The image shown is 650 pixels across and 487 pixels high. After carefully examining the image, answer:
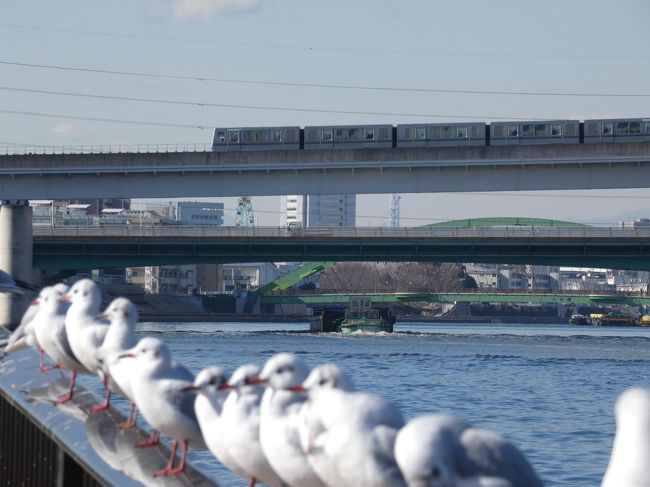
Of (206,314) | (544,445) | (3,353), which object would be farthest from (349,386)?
(206,314)

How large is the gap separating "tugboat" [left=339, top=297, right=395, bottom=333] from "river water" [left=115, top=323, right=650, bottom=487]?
32.5 feet

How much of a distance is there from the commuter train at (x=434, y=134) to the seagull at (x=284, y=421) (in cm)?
5881

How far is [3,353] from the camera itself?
34.8 ft

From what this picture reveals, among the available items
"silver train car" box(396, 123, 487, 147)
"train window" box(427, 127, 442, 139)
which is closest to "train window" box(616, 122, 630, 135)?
"silver train car" box(396, 123, 487, 147)

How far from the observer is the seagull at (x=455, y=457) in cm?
511

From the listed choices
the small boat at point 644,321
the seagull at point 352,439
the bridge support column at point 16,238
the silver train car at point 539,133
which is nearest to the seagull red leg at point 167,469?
the seagull at point 352,439

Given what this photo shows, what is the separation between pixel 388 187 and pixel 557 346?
528 inches

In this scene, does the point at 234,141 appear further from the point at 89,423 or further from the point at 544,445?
the point at 89,423

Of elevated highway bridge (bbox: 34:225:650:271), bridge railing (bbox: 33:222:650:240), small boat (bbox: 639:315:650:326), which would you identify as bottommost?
small boat (bbox: 639:315:650:326)

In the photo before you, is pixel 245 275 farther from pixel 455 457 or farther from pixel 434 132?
pixel 455 457

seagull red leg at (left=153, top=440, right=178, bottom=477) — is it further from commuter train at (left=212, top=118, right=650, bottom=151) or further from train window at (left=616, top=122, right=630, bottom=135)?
train window at (left=616, top=122, right=630, bottom=135)

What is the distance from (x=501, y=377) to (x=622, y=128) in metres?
25.3

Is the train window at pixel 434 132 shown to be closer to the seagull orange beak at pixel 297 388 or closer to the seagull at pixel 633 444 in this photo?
the seagull orange beak at pixel 297 388

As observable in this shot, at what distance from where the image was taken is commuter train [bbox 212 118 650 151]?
6400 centimetres
